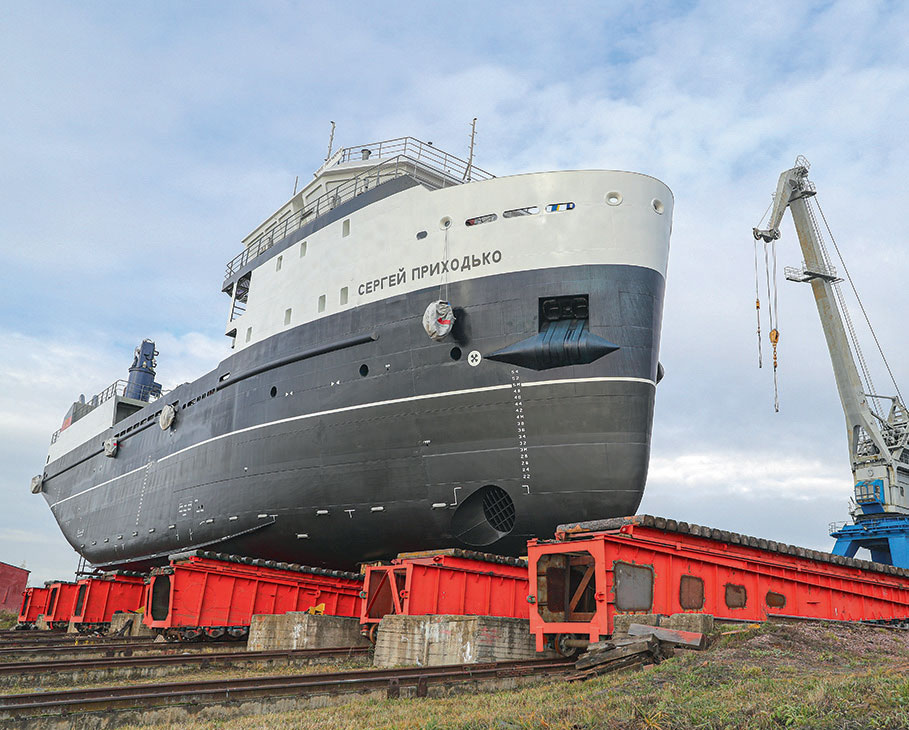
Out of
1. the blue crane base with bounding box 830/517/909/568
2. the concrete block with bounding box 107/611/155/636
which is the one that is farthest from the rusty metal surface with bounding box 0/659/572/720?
the blue crane base with bounding box 830/517/909/568

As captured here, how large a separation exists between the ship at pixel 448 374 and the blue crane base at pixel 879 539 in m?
20.4

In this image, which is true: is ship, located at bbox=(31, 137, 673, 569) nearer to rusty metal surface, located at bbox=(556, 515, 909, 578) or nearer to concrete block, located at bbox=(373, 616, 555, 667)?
rusty metal surface, located at bbox=(556, 515, 909, 578)

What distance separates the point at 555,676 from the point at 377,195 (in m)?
11.9

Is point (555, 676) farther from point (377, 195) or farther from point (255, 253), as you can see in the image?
point (255, 253)

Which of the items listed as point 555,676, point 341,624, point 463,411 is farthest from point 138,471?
point 555,676

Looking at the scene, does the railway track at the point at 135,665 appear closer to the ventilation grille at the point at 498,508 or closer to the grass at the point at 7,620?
the ventilation grille at the point at 498,508

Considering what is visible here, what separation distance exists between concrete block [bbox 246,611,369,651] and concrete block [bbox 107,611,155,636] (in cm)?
639

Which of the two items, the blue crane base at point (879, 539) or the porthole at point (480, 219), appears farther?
the blue crane base at point (879, 539)

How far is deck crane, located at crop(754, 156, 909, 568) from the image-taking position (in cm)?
3011

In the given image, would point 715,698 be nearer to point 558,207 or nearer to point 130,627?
point 558,207

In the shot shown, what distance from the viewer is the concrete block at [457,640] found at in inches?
394

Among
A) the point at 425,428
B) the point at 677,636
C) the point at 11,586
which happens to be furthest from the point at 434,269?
the point at 11,586

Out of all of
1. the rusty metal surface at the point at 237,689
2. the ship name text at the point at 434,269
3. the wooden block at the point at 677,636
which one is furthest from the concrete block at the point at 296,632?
the wooden block at the point at 677,636

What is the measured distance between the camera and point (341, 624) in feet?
46.7
